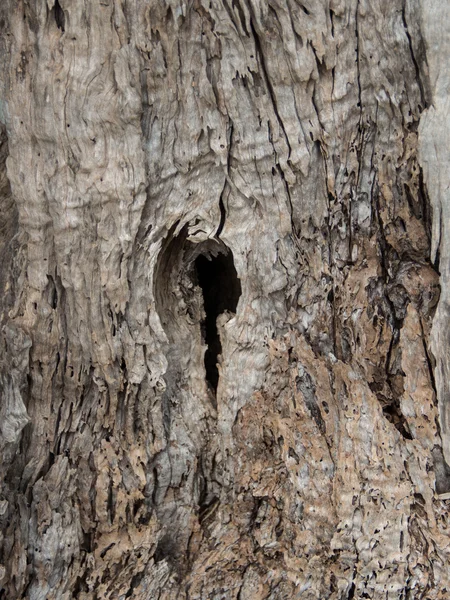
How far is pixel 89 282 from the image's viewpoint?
231cm

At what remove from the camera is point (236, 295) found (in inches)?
99.4

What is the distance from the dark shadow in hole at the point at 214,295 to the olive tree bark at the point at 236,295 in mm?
81

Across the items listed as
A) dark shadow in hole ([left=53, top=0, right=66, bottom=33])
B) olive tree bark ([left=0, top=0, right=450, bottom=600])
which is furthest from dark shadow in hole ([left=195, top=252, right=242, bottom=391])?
dark shadow in hole ([left=53, top=0, right=66, bottom=33])

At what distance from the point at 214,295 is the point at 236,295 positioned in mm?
134

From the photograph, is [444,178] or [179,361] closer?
[444,178]

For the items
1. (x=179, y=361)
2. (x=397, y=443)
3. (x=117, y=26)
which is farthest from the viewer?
(x=179, y=361)

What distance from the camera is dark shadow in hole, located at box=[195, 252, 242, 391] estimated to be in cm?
254

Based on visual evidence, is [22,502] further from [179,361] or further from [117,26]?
[117,26]

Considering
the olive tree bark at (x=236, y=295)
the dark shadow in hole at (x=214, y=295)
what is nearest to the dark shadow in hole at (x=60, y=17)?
the olive tree bark at (x=236, y=295)

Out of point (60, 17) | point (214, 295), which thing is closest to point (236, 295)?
point (214, 295)

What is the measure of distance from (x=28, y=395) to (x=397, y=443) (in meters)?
1.37

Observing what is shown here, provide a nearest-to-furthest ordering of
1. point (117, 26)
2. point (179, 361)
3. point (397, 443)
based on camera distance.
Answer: point (117, 26)
point (397, 443)
point (179, 361)

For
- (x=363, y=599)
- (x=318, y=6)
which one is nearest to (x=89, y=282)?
(x=318, y=6)

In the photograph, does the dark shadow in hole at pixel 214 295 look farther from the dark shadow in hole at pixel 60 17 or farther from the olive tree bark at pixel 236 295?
the dark shadow in hole at pixel 60 17
